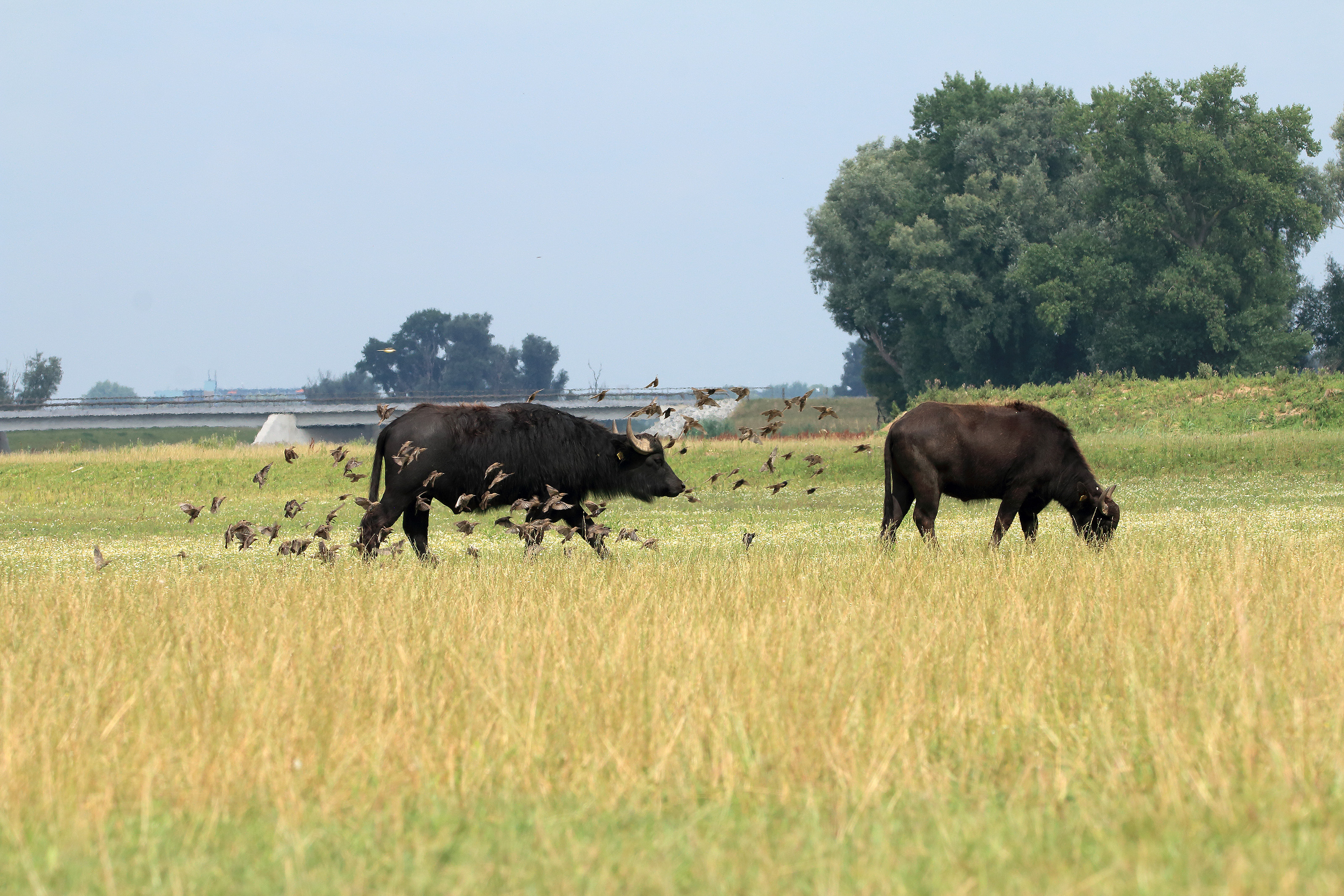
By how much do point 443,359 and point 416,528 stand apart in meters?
142

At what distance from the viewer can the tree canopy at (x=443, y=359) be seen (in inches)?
5906

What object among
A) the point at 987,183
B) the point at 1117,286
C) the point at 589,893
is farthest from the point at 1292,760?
the point at 987,183

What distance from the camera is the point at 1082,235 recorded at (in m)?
66.0

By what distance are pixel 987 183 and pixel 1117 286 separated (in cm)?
1074

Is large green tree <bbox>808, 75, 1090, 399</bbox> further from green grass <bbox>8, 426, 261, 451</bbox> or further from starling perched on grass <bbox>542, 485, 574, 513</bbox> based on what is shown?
starling perched on grass <bbox>542, 485, 574, 513</bbox>

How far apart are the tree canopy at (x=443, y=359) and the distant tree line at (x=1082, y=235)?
78.4 m

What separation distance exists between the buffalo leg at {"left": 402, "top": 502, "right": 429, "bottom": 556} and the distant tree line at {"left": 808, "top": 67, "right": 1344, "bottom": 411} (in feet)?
176

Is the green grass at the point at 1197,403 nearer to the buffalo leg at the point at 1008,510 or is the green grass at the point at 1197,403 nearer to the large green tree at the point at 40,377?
the buffalo leg at the point at 1008,510

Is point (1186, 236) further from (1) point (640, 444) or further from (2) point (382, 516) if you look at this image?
(2) point (382, 516)

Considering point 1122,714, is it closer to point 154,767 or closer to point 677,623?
point 677,623

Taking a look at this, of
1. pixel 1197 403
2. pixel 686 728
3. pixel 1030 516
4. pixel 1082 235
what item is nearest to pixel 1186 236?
pixel 1082 235

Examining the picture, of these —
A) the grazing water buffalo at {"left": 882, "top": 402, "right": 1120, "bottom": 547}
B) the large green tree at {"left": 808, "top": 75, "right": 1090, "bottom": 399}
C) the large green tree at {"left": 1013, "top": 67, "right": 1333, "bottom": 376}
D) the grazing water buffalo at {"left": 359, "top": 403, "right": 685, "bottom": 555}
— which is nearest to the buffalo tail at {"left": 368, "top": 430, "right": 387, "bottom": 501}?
the grazing water buffalo at {"left": 359, "top": 403, "right": 685, "bottom": 555}

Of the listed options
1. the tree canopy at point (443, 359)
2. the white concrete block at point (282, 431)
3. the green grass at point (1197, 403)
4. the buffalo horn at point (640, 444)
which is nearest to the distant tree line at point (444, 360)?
the tree canopy at point (443, 359)

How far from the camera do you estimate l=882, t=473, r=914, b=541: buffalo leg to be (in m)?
14.2
